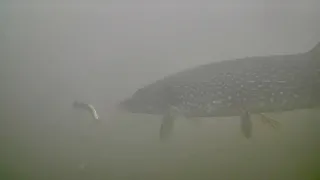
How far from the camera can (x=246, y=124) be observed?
1.08 meters

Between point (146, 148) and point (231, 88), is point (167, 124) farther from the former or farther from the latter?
point (231, 88)

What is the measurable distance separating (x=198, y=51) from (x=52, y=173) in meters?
0.53

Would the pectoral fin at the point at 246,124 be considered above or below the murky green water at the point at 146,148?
above

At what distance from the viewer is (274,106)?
1078mm

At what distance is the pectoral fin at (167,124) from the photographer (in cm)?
107

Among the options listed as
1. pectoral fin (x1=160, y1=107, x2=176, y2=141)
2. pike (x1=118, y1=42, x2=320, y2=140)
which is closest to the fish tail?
pike (x1=118, y1=42, x2=320, y2=140)

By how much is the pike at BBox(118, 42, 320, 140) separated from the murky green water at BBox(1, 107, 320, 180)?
26 mm

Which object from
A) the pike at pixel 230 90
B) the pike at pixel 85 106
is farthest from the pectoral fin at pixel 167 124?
the pike at pixel 85 106

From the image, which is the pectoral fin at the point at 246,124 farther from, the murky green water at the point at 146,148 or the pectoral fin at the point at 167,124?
the pectoral fin at the point at 167,124

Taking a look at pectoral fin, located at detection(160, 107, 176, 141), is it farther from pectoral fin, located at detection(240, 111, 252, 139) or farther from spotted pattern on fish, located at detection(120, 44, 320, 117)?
pectoral fin, located at detection(240, 111, 252, 139)

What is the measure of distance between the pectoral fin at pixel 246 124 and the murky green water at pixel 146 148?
0.01 meters

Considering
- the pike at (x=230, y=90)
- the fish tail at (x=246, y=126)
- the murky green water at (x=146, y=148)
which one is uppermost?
the pike at (x=230, y=90)

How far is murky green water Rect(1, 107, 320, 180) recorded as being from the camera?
107cm

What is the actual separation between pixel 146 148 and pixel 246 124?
29cm
